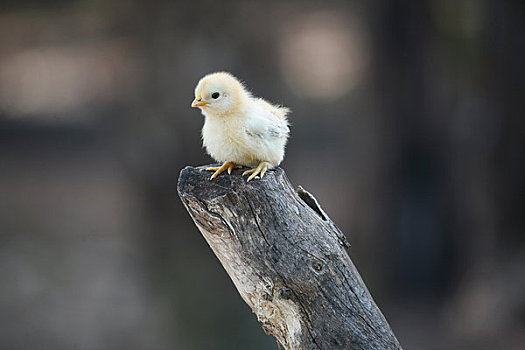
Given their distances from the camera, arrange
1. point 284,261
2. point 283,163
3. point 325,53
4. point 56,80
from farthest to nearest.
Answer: point 325,53 < point 56,80 < point 283,163 < point 284,261

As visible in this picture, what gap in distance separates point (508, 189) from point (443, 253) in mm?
514

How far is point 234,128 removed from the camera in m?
1.37

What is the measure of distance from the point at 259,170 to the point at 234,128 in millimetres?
125

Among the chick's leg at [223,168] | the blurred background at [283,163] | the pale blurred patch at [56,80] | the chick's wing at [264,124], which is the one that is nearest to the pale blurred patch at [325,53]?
the blurred background at [283,163]

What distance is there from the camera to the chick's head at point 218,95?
1341 mm

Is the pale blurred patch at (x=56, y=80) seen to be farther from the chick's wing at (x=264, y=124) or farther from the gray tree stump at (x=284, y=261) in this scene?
the gray tree stump at (x=284, y=261)

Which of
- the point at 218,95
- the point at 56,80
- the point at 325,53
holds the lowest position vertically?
the point at 56,80

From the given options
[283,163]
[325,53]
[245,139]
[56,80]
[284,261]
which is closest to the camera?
[284,261]

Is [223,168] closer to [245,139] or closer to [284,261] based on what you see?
[245,139]

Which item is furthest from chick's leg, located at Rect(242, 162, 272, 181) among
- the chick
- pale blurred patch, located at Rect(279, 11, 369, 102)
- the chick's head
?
pale blurred patch, located at Rect(279, 11, 369, 102)

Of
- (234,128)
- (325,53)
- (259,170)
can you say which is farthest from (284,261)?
(325,53)

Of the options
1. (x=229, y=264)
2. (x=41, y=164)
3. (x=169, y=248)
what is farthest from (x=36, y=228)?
(x=229, y=264)

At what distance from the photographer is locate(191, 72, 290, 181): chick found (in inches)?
53.0

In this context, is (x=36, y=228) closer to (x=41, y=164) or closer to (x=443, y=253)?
(x=41, y=164)
